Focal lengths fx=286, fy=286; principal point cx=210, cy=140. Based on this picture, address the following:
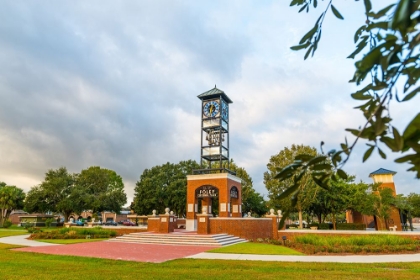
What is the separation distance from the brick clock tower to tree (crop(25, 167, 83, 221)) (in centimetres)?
2134

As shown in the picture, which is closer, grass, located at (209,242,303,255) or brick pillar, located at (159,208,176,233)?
grass, located at (209,242,303,255)

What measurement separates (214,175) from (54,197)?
26.9 metres

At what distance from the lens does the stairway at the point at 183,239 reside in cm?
1769

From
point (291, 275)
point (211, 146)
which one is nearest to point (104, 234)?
point (211, 146)

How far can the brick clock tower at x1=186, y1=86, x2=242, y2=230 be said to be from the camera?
24031mm

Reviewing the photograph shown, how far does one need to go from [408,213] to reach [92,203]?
36925 mm

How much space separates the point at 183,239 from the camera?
18641mm

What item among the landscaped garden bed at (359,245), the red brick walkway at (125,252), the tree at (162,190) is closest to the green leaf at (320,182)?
the red brick walkway at (125,252)

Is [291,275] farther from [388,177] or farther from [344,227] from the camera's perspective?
[388,177]

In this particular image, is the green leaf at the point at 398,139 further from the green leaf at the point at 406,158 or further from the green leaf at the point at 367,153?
the green leaf at the point at 367,153

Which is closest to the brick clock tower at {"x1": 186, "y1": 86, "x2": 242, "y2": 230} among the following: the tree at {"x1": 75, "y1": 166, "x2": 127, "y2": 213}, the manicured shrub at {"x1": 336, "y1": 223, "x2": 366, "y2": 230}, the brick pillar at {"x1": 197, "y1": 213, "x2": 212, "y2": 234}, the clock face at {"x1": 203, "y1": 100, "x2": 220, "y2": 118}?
the clock face at {"x1": 203, "y1": 100, "x2": 220, "y2": 118}

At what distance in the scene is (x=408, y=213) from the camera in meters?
27.8

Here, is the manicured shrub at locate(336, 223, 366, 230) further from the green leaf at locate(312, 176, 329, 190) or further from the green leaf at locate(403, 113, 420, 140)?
the green leaf at locate(403, 113, 420, 140)

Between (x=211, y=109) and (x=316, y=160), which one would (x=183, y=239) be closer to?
(x=211, y=109)
